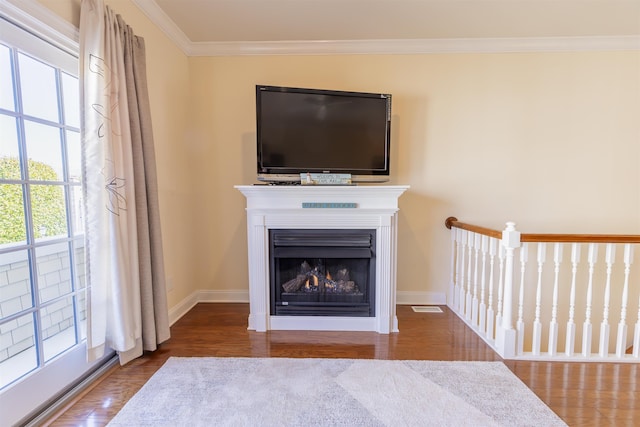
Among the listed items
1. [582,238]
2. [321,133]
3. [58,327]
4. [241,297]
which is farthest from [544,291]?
[58,327]

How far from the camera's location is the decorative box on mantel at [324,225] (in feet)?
Result: 7.10

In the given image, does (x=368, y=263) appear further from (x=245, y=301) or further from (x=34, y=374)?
(x=34, y=374)

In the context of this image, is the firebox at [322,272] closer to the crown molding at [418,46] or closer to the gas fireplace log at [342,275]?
the gas fireplace log at [342,275]

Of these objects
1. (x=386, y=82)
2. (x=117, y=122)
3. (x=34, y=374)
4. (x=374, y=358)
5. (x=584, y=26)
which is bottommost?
(x=374, y=358)

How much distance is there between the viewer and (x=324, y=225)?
222 cm

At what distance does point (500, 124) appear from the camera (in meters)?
2.66

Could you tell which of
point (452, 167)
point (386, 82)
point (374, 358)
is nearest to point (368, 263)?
point (374, 358)

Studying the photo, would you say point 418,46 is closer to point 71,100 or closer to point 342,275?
point 342,275

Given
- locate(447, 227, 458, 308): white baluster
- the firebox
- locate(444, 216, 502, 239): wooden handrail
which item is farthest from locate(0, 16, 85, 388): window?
locate(447, 227, 458, 308): white baluster

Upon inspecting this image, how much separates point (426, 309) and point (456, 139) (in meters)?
1.63

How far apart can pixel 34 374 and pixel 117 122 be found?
135 centimetres

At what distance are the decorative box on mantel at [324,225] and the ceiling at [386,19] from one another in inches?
53.0

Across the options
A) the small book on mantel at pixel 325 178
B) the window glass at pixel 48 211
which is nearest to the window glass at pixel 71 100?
the window glass at pixel 48 211

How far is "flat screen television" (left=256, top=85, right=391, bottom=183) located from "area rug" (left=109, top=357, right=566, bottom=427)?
1384mm
